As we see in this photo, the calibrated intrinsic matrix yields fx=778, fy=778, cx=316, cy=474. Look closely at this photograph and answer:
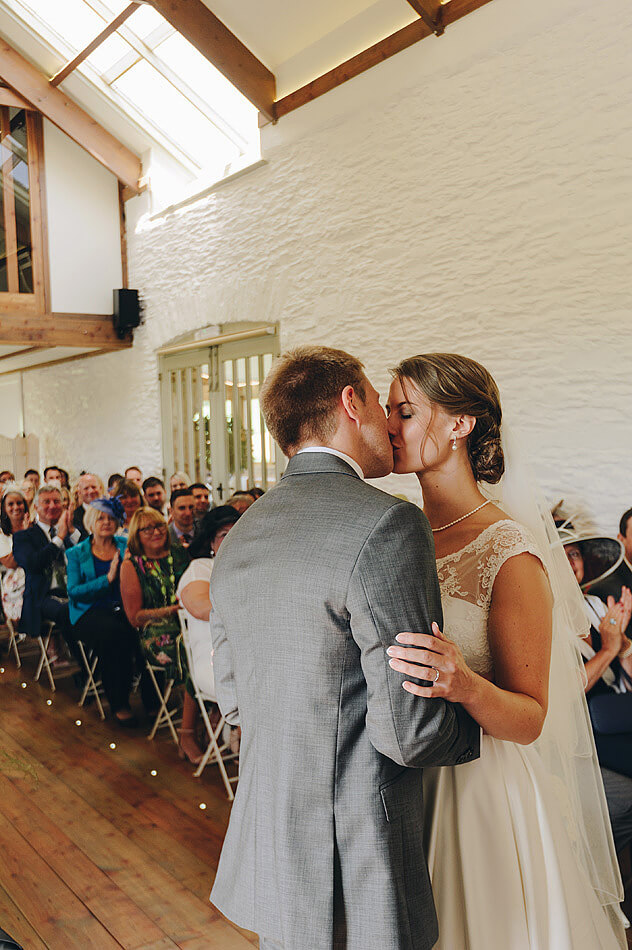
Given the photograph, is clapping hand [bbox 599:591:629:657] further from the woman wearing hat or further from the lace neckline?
the lace neckline

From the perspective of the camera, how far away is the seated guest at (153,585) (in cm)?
450

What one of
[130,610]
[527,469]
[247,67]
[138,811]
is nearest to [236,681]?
[527,469]

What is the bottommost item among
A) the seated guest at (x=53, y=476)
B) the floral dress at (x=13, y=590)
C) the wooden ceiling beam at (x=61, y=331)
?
the floral dress at (x=13, y=590)

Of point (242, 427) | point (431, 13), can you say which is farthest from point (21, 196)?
point (431, 13)

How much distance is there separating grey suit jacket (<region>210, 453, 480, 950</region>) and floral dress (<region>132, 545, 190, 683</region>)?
308cm

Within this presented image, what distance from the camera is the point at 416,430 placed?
1.77 meters

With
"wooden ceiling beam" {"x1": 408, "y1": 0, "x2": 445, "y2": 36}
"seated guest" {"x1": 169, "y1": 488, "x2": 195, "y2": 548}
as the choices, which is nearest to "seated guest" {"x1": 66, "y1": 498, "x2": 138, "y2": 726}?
"seated guest" {"x1": 169, "y1": 488, "x2": 195, "y2": 548}

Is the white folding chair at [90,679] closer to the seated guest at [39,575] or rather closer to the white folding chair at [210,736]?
the seated guest at [39,575]

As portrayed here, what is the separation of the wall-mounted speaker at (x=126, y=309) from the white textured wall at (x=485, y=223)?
1877 millimetres

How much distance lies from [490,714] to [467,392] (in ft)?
2.30

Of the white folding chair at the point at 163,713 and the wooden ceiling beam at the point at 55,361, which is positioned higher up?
the wooden ceiling beam at the point at 55,361

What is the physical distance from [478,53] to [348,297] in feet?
6.24

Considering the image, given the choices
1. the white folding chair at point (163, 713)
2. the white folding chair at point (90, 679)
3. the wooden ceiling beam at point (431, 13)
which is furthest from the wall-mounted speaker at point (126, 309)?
the white folding chair at point (163, 713)

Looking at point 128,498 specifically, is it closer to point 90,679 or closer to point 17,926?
point 90,679
